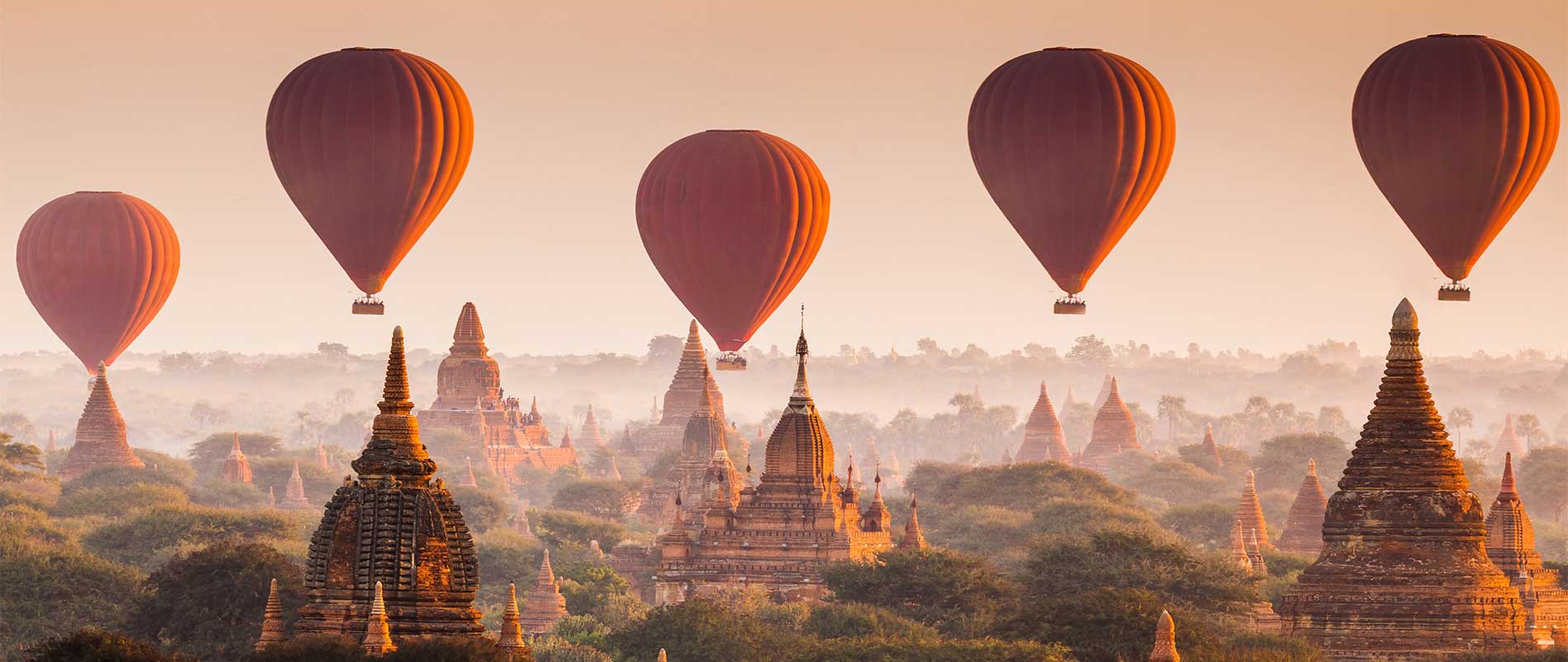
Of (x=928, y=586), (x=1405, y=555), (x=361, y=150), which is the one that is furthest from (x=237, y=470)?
(x=1405, y=555)

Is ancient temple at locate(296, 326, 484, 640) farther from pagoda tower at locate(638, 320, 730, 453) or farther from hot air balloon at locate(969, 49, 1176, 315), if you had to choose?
pagoda tower at locate(638, 320, 730, 453)

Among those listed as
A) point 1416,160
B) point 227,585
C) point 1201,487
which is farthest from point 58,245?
point 1201,487

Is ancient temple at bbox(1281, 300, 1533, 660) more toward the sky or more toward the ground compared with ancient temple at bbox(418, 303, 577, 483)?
more toward the ground

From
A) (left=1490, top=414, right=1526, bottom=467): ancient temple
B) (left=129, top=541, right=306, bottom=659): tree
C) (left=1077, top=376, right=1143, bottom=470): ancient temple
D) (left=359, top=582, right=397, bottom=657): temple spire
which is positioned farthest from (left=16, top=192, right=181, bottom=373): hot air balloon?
(left=1490, top=414, right=1526, bottom=467): ancient temple

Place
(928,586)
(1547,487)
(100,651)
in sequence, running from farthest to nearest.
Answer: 1. (1547,487)
2. (928,586)
3. (100,651)

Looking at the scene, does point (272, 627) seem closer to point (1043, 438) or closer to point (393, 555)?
point (393, 555)
